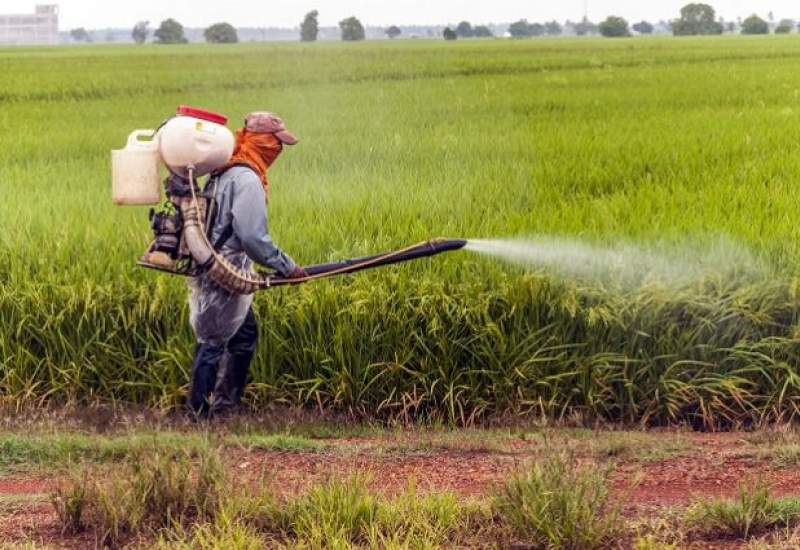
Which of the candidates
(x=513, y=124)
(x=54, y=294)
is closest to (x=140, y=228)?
(x=54, y=294)

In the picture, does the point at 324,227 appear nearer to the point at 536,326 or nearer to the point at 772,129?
the point at 536,326

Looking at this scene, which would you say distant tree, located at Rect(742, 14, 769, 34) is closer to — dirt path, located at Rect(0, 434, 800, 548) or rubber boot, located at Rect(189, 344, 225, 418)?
dirt path, located at Rect(0, 434, 800, 548)

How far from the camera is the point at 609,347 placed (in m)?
5.72

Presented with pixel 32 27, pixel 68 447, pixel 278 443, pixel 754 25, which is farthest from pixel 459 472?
pixel 754 25

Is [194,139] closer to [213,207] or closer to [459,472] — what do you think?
[213,207]

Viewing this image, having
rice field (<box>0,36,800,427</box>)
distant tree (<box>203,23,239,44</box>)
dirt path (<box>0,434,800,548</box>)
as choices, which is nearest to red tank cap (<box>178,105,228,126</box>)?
dirt path (<box>0,434,800,548</box>)

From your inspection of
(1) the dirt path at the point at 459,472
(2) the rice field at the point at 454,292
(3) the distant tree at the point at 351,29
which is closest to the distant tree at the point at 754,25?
(2) the rice field at the point at 454,292

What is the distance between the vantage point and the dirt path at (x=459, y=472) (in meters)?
4.49

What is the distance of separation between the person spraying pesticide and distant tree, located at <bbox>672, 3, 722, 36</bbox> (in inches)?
316

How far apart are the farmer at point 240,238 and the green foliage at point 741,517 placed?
1480mm

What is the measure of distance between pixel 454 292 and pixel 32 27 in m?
3.09

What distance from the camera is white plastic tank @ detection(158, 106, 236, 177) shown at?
3763 mm

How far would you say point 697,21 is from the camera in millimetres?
12516

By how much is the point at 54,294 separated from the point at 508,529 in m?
2.78
